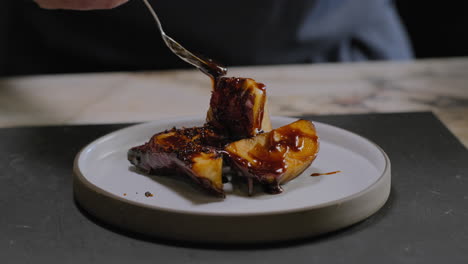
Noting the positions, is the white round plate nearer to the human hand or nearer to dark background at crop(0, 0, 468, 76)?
the human hand

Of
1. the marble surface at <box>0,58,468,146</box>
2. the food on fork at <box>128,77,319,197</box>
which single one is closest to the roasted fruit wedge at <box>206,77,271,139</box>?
the food on fork at <box>128,77,319,197</box>

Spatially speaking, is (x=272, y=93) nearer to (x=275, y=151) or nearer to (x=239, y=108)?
(x=239, y=108)

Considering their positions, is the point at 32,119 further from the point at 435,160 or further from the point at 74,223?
the point at 435,160

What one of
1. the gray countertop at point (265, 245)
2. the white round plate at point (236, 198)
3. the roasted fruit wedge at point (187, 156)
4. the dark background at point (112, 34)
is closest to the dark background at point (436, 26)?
the dark background at point (112, 34)

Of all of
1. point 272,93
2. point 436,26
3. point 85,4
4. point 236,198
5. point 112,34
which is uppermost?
point 85,4

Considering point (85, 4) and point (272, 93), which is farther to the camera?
point (272, 93)

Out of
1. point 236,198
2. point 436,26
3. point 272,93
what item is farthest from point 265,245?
point 436,26

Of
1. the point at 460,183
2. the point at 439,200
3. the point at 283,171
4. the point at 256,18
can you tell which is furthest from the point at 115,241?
the point at 256,18
